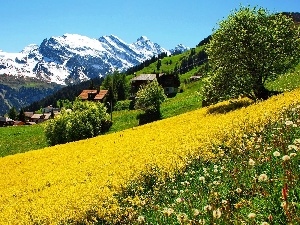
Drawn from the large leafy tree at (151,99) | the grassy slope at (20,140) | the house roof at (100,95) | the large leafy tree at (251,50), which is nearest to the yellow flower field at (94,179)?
the large leafy tree at (251,50)

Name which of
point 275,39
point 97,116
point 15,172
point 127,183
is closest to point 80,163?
point 15,172

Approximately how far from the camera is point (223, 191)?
11.3 meters

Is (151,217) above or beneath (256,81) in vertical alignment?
beneath

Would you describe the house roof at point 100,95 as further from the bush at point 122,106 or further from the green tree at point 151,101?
the green tree at point 151,101

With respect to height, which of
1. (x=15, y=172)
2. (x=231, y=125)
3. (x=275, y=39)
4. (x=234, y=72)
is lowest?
(x=15, y=172)

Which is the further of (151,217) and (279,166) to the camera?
(151,217)

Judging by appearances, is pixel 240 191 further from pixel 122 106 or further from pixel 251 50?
pixel 122 106

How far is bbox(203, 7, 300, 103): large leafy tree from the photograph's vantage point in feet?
125

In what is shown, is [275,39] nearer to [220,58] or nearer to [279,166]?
[220,58]

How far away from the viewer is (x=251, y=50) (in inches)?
1500

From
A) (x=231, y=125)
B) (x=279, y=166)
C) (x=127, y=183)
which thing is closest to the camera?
(x=279, y=166)

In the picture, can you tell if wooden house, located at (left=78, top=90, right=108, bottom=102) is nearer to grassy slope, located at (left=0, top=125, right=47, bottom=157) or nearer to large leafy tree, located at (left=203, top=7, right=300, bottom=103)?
grassy slope, located at (left=0, top=125, right=47, bottom=157)

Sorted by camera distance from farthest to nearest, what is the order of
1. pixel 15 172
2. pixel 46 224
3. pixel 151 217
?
pixel 15 172 → pixel 46 224 → pixel 151 217

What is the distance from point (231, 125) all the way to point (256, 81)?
17.4 metres
